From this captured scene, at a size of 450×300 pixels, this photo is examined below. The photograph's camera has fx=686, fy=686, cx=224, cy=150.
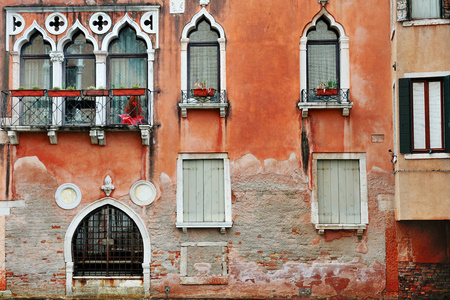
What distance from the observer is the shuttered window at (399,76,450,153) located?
1488cm

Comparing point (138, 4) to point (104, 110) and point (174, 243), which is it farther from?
point (174, 243)

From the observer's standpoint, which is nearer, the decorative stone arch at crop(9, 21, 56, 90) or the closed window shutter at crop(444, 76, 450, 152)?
the closed window shutter at crop(444, 76, 450, 152)

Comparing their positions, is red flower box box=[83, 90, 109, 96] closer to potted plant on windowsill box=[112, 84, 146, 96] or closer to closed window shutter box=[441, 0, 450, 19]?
potted plant on windowsill box=[112, 84, 146, 96]

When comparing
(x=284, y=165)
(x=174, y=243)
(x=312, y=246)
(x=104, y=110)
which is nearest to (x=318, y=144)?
(x=284, y=165)

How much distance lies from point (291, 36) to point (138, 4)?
3.73 m

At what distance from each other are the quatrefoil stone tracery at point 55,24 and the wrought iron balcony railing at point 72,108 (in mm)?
1580

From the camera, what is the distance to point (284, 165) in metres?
15.9

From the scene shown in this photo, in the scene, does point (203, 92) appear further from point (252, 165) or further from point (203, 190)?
point (203, 190)

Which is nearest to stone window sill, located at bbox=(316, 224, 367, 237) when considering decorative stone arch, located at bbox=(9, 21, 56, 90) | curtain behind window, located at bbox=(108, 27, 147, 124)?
curtain behind window, located at bbox=(108, 27, 147, 124)

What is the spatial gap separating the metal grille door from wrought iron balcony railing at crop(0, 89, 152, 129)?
2.15 metres

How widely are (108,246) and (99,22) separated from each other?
210 inches

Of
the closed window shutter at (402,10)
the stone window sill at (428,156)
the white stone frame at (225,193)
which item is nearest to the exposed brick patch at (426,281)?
the stone window sill at (428,156)

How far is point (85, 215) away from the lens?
16047mm

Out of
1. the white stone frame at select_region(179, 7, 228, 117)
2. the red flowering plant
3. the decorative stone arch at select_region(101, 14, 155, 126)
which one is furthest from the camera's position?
the decorative stone arch at select_region(101, 14, 155, 126)
